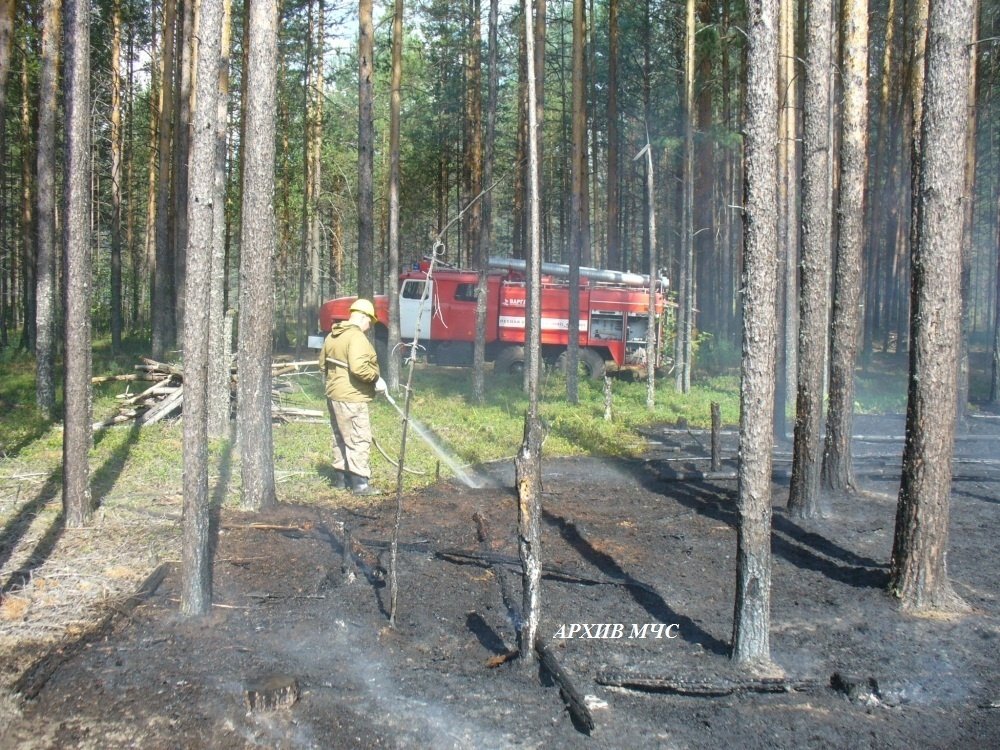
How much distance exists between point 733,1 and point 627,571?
64.1 feet

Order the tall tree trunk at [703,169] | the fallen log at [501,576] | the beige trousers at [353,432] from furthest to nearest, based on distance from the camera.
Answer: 1. the tall tree trunk at [703,169]
2. the beige trousers at [353,432]
3. the fallen log at [501,576]

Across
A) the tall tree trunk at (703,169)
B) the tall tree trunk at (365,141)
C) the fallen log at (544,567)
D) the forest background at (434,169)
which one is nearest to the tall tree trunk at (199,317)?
the forest background at (434,169)

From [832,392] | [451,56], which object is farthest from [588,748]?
[451,56]

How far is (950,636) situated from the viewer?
251 inches

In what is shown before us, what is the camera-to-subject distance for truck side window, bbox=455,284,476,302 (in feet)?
76.2

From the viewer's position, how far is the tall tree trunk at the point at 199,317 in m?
6.10

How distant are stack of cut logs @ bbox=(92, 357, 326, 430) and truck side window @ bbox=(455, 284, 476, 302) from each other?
874 cm

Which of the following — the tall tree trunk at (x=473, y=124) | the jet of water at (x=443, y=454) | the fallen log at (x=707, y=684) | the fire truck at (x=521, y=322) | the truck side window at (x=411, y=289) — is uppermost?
the tall tree trunk at (x=473, y=124)

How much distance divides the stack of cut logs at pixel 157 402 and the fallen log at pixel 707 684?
954cm

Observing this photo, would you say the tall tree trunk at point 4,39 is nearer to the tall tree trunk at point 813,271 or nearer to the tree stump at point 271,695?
the tall tree trunk at point 813,271

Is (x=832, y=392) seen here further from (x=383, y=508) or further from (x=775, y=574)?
(x=383, y=508)

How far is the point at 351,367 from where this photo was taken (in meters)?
9.98

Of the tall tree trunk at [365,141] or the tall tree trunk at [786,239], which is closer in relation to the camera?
the tall tree trunk at [786,239]

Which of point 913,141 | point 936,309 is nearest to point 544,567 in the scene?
point 936,309
